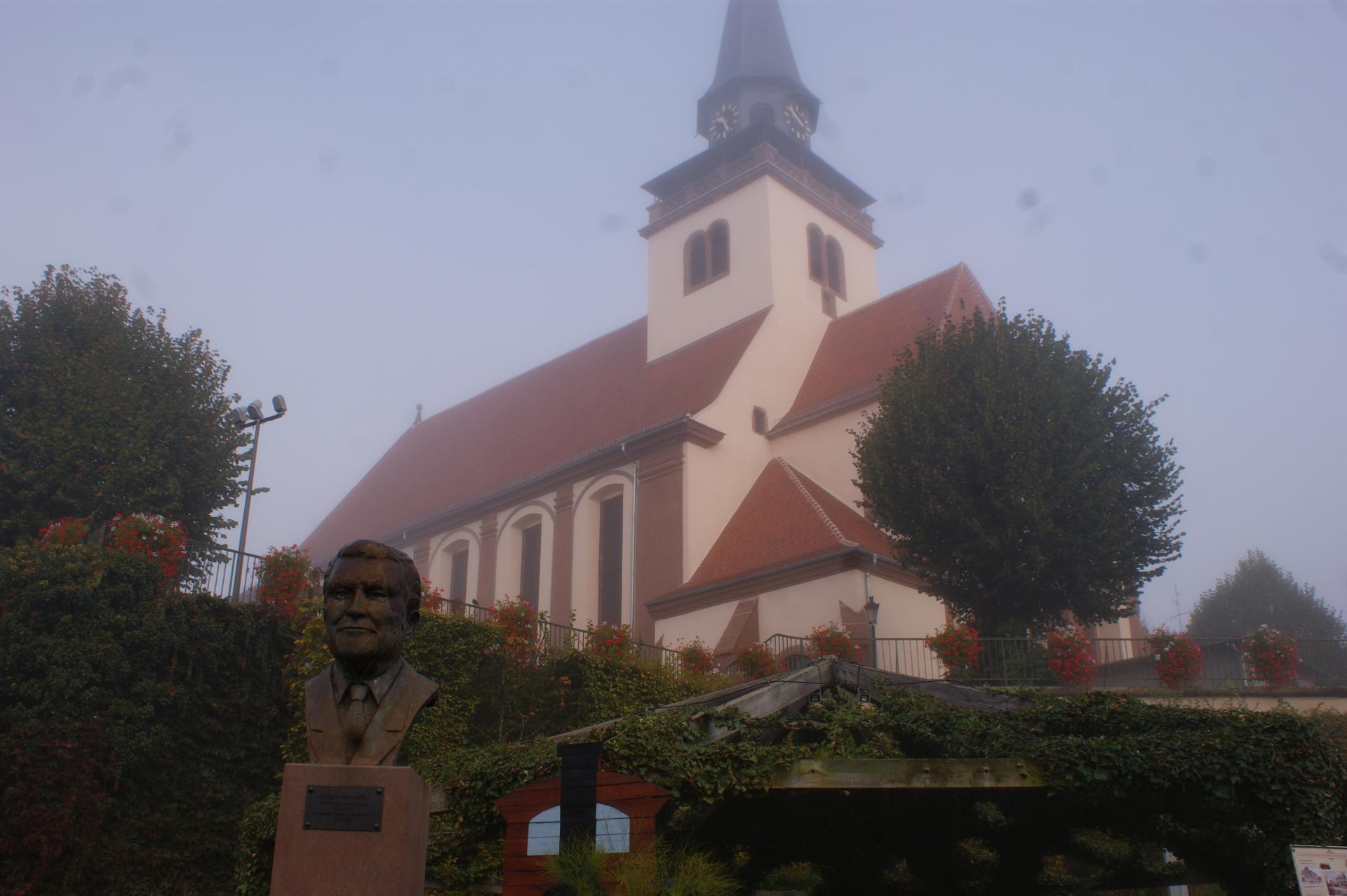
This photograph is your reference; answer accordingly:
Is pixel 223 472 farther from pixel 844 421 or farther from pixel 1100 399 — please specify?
pixel 1100 399

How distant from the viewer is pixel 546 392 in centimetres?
3700

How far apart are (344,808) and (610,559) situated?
2312 cm

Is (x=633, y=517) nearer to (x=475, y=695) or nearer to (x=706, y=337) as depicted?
(x=706, y=337)

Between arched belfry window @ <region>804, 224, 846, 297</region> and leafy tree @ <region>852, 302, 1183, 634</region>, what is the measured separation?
443 inches

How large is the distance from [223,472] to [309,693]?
54.9 feet

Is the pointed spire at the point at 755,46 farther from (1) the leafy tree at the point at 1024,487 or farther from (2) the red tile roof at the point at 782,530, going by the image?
(1) the leafy tree at the point at 1024,487

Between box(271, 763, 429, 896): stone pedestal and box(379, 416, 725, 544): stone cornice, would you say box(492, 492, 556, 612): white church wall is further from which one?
box(271, 763, 429, 896): stone pedestal

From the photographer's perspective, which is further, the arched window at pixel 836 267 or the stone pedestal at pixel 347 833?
the arched window at pixel 836 267

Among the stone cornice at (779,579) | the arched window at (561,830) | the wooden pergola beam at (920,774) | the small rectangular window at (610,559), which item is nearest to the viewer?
the arched window at (561,830)

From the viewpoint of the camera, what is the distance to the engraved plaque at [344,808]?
19.0 ft

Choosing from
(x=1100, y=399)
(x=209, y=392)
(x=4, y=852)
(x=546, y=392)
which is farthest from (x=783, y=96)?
(x=4, y=852)

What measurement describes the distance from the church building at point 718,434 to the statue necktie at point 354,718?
17075 millimetres

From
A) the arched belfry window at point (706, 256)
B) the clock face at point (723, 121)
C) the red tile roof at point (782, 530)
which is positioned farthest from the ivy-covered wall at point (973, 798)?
the clock face at point (723, 121)

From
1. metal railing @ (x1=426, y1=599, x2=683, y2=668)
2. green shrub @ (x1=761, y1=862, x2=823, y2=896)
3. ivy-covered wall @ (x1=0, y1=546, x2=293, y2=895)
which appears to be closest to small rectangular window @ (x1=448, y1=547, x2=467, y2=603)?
metal railing @ (x1=426, y1=599, x2=683, y2=668)
